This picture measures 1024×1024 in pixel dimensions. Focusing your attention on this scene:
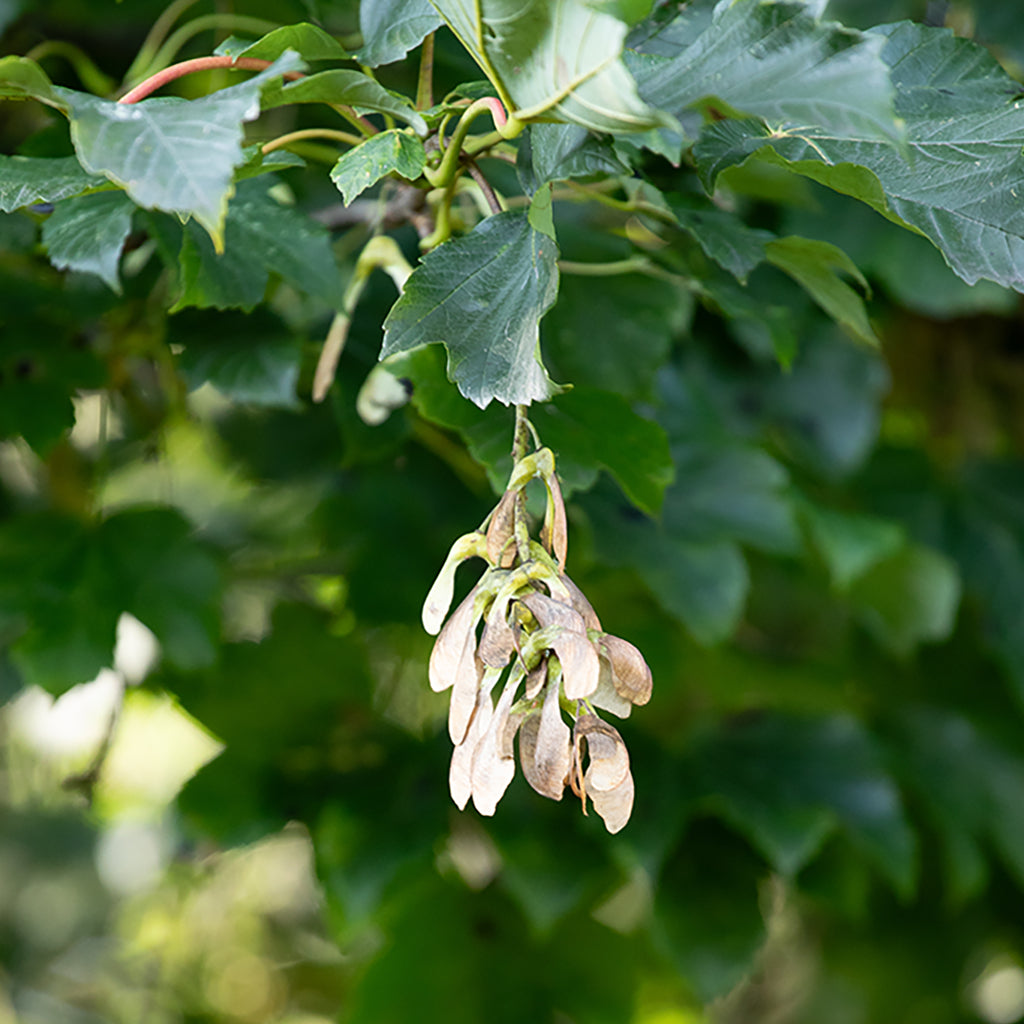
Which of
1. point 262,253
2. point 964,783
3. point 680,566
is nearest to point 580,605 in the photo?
point 262,253

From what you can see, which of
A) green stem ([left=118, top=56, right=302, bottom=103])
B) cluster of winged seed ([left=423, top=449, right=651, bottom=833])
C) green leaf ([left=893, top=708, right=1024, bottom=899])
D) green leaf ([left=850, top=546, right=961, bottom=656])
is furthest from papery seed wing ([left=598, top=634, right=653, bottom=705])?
green leaf ([left=893, top=708, right=1024, bottom=899])

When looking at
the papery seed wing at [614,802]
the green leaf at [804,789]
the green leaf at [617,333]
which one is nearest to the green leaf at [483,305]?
the papery seed wing at [614,802]

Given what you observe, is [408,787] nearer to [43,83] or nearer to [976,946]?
[43,83]

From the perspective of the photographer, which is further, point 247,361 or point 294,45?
point 247,361

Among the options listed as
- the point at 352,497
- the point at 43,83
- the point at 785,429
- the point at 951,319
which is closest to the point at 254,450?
the point at 352,497

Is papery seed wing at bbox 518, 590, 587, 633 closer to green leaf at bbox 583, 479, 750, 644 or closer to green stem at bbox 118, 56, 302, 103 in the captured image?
green stem at bbox 118, 56, 302, 103

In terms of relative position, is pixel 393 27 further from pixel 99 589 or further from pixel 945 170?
Result: pixel 99 589

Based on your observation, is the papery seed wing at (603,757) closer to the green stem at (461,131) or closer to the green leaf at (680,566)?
the green stem at (461,131)
